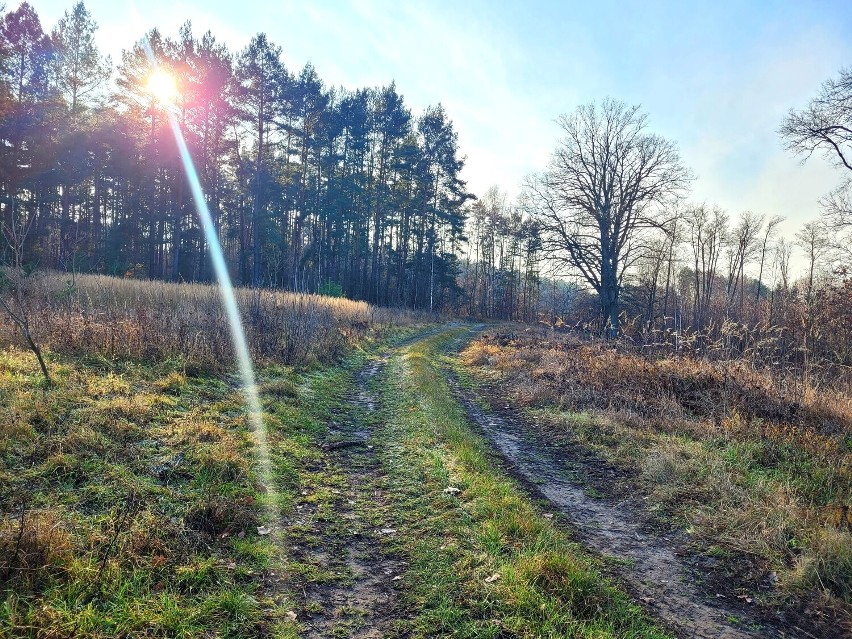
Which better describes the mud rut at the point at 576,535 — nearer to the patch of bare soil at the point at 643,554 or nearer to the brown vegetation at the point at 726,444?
the patch of bare soil at the point at 643,554

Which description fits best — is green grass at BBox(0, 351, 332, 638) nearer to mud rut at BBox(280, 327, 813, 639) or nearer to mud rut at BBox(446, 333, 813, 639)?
mud rut at BBox(280, 327, 813, 639)

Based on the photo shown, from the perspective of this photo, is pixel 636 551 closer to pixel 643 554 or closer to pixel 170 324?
pixel 643 554

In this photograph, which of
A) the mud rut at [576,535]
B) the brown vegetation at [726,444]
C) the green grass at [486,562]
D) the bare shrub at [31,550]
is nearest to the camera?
the bare shrub at [31,550]

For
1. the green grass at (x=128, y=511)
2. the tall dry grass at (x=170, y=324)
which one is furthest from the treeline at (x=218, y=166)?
the green grass at (x=128, y=511)

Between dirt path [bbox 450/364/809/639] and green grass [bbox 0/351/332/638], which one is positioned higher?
green grass [bbox 0/351/332/638]

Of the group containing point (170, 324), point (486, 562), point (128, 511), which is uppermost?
point (170, 324)

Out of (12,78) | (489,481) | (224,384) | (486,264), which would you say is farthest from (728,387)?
(486,264)

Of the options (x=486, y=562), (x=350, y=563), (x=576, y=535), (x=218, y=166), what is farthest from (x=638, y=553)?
(x=218, y=166)

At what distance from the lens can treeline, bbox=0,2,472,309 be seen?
82.9ft

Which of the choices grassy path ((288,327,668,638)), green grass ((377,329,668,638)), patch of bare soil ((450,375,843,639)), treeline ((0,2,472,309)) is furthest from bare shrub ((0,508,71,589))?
treeline ((0,2,472,309))

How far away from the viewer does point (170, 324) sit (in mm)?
9133

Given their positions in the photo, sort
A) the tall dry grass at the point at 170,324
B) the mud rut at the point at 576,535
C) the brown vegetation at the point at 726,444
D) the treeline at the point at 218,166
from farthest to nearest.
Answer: the treeline at the point at 218,166 → the tall dry grass at the point at 170,324 → the brown vegetation at the point at 726,444 → the mud rut at the point at 576,535

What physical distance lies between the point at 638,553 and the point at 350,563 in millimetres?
2667

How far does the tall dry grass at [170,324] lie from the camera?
25.3ft
